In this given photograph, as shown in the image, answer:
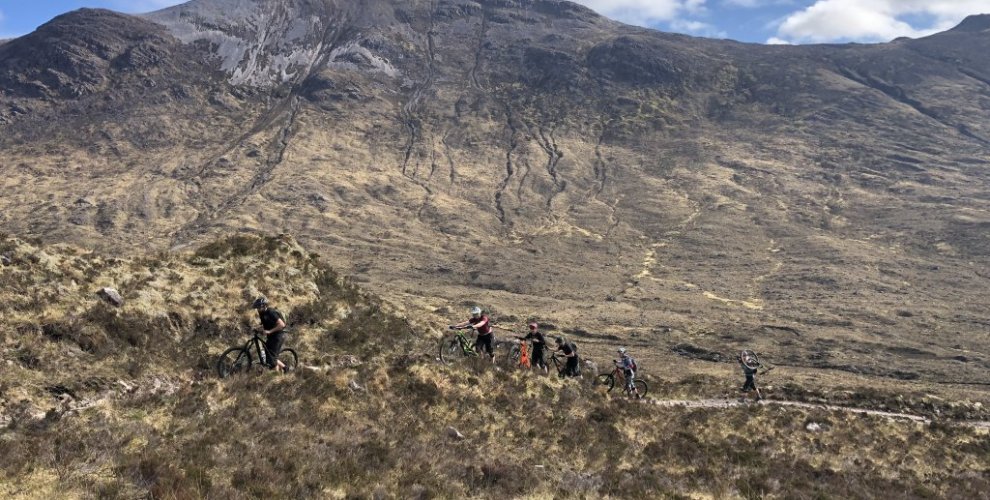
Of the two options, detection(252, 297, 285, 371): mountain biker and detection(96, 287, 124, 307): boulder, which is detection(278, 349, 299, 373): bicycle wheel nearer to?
detection(252, 297, 285, 371): mountain biker

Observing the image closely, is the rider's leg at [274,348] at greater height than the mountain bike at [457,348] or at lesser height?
greater

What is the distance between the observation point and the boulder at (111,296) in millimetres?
18000

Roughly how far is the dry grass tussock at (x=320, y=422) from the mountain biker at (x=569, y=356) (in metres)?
0.95

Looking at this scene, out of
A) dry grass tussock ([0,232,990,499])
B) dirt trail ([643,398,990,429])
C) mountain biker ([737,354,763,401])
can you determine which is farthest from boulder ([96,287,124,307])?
mountain biker ([737,354,763,401])

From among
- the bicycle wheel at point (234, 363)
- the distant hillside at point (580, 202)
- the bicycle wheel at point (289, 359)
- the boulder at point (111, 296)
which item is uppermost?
the boulder at point (111, 296)

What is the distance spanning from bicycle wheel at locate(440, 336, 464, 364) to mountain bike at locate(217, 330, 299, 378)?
5943mm

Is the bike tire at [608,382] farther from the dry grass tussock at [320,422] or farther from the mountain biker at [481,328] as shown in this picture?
the mountain biker at [481,328]

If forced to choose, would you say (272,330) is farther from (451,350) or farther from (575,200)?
(575,200)

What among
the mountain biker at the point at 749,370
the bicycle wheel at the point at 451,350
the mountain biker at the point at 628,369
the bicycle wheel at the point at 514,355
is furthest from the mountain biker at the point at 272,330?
the mountain biker at the point at 749,370

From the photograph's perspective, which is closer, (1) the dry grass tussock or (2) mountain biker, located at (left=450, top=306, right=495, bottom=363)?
(1) the dry grass tussock

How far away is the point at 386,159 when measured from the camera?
170m

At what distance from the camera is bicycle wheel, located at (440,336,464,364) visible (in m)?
21.7

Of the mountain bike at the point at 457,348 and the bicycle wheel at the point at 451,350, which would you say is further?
the mountain bike at the point at 457,348

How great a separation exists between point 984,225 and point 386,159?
135583 mm
